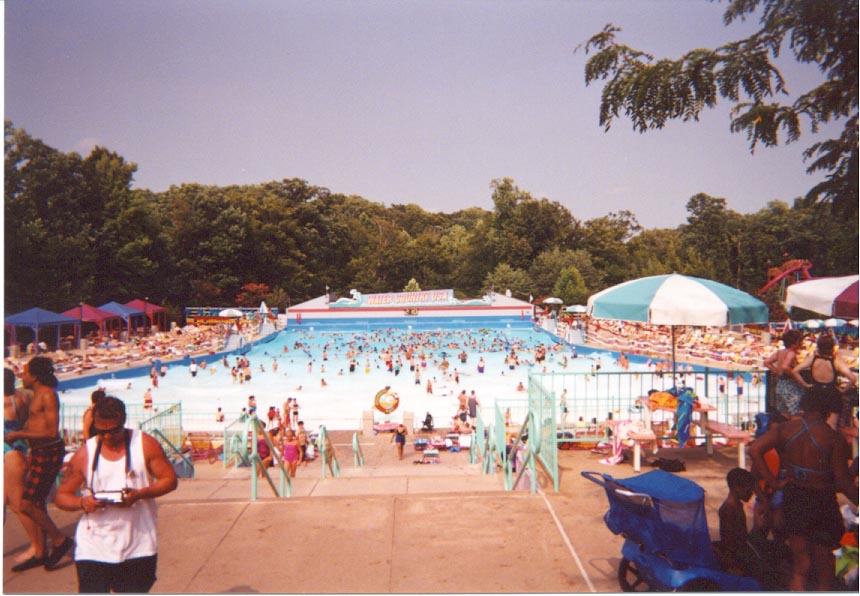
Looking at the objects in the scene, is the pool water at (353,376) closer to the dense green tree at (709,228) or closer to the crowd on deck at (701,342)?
the crowd on deck at (701,342)

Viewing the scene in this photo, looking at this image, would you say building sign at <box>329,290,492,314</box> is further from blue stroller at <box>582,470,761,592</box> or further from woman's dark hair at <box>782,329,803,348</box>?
blue stroller at <box>582,470,761,592</box>

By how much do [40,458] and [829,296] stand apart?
5.21m

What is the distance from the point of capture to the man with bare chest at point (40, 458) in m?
3.33

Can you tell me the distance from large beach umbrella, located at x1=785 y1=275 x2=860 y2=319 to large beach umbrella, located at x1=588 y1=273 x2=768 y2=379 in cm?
37

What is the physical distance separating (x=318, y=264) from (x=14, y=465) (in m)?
38.1

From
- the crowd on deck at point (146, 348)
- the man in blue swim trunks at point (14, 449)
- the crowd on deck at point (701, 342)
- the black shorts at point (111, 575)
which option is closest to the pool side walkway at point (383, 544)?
the man in blue swim trunks at point (14, 449)

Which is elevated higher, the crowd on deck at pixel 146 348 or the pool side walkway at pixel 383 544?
the pool side walkway at pixel 383 544

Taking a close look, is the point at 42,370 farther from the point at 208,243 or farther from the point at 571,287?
the point at 571,287

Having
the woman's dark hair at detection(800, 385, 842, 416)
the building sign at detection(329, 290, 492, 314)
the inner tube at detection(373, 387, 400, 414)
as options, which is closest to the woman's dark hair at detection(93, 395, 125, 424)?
the woman's dark hair at detection(800, 385, 842, 416)

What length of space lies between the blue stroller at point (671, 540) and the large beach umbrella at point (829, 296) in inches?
81.1

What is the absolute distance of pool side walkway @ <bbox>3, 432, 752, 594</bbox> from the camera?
127 inches

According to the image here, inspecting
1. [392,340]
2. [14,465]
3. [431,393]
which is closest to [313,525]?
[14,465]

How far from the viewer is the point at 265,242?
123ft

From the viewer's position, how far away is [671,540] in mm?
2938
